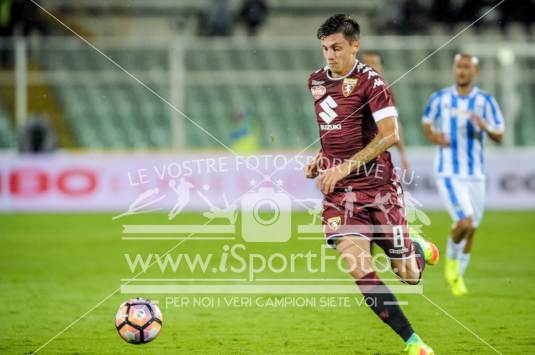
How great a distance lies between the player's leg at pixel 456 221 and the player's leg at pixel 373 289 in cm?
366

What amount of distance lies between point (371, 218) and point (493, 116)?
4105 millimetres

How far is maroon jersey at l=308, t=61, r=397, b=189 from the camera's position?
709 centimetres

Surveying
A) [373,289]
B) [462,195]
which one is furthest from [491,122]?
[373,289]

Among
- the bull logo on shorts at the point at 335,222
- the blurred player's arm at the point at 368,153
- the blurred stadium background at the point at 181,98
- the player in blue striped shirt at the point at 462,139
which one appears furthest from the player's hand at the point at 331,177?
the blurred stadium background at the point at 181,98

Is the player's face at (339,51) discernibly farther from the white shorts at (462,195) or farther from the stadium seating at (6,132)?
the stadium seating at (6,132)

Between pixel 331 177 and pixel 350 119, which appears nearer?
pixel 331 177

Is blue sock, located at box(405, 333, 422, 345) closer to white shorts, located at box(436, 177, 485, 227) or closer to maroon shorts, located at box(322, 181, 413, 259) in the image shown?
maroon shorts, located at box(322, 181, 413, 259)

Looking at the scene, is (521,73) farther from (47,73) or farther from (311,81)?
(311,81)

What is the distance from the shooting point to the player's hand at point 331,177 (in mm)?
6824

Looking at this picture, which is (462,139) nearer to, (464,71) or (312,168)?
(464,71)

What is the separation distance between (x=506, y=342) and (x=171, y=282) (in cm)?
440

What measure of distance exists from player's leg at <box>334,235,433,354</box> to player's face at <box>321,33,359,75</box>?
1.23 m

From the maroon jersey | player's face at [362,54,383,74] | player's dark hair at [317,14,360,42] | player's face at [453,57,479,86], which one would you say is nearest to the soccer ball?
the maroon jersey

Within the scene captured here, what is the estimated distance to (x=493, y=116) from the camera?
10797mm
